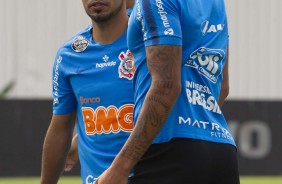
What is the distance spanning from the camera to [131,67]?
475cm

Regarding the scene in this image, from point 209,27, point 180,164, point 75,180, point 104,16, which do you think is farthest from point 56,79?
point 75,180

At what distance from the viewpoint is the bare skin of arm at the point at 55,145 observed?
4.98 metres

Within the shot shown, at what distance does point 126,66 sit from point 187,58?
1323 millimetres

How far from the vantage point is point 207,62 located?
3.55 m

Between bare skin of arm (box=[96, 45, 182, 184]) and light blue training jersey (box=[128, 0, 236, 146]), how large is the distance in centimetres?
7

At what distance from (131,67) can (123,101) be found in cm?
18

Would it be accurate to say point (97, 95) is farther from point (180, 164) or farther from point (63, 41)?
point (63, 41)

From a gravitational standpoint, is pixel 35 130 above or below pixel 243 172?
above

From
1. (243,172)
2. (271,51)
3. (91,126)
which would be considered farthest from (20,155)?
(91,126)

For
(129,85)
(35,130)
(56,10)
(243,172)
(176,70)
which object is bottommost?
(243,172)

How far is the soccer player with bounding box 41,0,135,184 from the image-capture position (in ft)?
15.5

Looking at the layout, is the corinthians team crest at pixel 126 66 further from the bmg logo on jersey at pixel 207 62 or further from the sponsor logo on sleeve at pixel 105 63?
the bmg logo on jersey at pixel 207 62

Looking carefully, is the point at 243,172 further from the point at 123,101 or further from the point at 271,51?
the point at 123,101

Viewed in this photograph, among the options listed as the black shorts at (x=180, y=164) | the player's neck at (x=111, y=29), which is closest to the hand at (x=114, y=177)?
the black shorts at (x=180, y=164)
